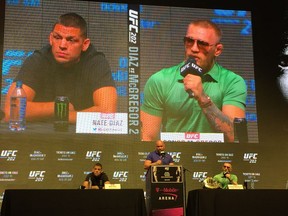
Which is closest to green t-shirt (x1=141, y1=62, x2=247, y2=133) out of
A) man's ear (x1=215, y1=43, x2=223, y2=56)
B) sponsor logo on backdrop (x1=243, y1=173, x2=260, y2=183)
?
man's ear (x1=215, y1=43, x2=223, y2=56)

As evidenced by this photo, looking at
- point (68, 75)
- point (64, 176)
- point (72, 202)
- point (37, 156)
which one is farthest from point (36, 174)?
point (72, 202)

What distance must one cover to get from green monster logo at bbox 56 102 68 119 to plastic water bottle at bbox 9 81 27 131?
0.51 metres

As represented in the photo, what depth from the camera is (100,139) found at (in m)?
7.04

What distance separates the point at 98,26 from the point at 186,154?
8.23ft

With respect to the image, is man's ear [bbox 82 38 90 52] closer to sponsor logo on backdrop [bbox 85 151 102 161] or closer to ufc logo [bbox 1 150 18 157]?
sponsor logo on backdrop [bbox 85 151 102 161]

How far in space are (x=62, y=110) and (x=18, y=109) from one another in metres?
0.66

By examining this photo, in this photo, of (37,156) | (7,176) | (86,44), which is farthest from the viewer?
(86,44)

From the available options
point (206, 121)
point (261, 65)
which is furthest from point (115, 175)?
point (261, 65)

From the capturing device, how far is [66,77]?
7.14m

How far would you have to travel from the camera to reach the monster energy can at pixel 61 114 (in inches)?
274

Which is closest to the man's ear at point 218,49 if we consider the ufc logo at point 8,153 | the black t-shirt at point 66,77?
the black t-shirt at point 66,77

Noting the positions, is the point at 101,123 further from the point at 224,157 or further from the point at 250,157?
the point at 250,157

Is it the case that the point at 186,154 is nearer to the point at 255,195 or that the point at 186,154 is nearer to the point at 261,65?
the point at 261,65

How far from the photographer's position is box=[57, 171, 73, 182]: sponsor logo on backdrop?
6.82 m
